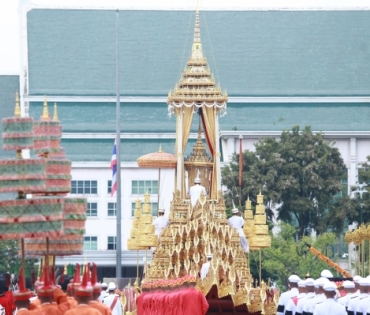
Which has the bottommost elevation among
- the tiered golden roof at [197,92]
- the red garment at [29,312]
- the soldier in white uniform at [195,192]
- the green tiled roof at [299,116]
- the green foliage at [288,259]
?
the red garment at [29,312]

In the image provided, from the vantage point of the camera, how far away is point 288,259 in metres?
59.2

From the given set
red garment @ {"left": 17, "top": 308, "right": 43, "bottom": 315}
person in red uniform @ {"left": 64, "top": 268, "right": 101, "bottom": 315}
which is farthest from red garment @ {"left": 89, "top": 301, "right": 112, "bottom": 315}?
red garment @ {"left": 17, "top": 308, "right": 43, "bottom": 315}

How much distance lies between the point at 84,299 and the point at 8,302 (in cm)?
731

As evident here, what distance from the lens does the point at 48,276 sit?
18.8 m

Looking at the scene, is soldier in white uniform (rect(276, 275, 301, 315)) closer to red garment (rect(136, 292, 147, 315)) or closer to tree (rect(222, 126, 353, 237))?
red garment (rect(136, 292, 147, 315))

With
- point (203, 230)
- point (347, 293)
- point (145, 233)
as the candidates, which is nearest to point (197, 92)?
point (145, 233)

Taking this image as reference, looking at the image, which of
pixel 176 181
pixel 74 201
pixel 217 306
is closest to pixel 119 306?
pixel 217 306

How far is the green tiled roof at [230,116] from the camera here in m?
87.0

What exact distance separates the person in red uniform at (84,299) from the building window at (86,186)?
62.9 m

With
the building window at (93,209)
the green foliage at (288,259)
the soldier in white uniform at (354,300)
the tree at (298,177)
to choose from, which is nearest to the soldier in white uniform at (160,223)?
the soldier in white uniform at (354,300)

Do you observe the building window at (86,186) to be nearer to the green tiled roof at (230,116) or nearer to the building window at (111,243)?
the building window at (111,243)

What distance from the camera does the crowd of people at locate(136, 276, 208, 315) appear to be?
90.5 feet

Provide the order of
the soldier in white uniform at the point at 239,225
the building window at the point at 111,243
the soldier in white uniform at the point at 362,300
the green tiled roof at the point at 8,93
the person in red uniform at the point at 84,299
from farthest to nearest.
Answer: the green tiled roof at the point at 8,93 → the building window at the point at 111,243 → the soldier in white uniform at the point at 239,225 → the soldier in white uniform at the point at 362,300 → the person in red uniform at the point at 84,299

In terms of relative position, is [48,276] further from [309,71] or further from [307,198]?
[309,71]
